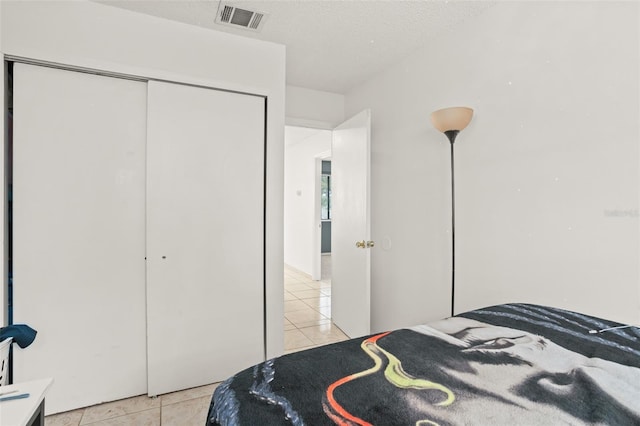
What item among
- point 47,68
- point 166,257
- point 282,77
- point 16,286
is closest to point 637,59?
point 282,77

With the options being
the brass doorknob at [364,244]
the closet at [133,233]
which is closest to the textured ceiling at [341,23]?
the closet at [133,233]

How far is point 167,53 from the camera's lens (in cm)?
223

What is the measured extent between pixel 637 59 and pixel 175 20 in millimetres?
2531

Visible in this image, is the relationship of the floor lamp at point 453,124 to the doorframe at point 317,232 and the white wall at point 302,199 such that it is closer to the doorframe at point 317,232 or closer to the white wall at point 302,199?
the white wall at point 302,199

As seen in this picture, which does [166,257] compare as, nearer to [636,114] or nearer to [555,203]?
[555,203]

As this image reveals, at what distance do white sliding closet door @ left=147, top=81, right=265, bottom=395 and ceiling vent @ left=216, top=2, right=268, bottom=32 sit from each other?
0.46 m

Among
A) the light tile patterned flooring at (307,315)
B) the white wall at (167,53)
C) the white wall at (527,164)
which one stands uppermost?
the white wall at (167,53)

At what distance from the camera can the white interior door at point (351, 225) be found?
116 inches

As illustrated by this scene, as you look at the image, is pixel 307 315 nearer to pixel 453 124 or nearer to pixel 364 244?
pixel 364 244

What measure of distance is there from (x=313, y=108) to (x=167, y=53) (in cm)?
166

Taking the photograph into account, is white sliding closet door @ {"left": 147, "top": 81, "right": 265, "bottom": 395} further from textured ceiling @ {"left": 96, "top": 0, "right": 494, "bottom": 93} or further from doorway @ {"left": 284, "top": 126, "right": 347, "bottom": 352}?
doorway @ {"left": 284, "top": 126, "right": 347, "bottom": 352}

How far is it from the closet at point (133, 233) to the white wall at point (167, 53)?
9 cm

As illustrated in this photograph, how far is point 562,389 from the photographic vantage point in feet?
2.78

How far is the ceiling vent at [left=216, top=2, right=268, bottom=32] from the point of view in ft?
6.96
